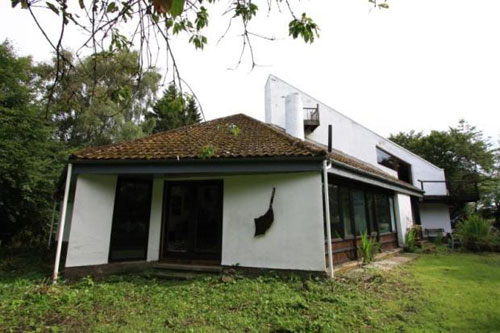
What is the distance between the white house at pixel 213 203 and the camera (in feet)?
18.9

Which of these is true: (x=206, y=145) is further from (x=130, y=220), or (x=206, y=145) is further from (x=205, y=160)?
(x=130, y=220)

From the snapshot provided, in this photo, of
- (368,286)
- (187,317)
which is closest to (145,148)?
(187,317)

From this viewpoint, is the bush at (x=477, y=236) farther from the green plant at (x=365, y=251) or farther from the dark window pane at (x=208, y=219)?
the dark window pane at (x=208, y=219)

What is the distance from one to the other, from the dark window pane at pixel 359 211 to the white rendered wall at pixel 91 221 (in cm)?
675

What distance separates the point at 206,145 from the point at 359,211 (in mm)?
5394

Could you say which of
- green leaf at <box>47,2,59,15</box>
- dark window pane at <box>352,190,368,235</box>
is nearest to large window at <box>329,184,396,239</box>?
dark window pane at <box>352,190,368,235</box>

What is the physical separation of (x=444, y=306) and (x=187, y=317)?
411 cm

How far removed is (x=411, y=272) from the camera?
21.8 ft

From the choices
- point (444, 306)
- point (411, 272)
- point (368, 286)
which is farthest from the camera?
point (411, 272)

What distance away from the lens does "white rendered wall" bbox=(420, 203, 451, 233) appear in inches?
659

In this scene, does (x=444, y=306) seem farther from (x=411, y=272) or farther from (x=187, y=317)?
(x=187, y=317)

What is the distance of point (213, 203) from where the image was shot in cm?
672

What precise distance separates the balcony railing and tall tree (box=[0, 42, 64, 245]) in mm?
12494

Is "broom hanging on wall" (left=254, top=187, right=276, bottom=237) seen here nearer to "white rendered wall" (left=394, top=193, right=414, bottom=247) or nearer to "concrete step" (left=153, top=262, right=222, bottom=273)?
"concrete step" (left=153, top=262, right=222, bottom=273)
